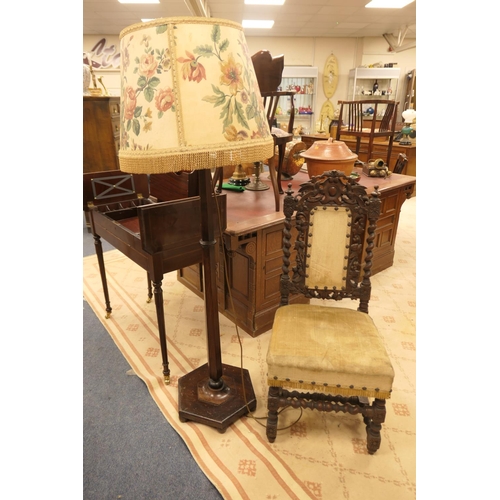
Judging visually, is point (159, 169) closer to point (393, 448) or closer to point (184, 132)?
point (184, 132)

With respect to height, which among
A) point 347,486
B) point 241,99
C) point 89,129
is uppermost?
point 89,129

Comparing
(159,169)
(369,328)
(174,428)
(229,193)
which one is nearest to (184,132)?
(159,169)

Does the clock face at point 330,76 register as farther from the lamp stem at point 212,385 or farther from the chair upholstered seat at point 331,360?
the chair upholstered seat at point 331,360

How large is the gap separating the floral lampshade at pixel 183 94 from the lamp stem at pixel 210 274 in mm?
285

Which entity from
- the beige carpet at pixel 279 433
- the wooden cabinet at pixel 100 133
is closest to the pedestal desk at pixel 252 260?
the beige carpet at pixel 279 433

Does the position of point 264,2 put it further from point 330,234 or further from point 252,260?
point 330,234

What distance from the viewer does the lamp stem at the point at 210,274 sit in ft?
4.24

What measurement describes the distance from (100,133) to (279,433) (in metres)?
3.61

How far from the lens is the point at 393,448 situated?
1480 millimetres

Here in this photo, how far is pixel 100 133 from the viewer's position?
12.4ft

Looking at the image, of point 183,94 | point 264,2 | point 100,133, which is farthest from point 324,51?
point 183,94

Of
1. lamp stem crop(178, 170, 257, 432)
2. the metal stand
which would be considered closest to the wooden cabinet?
the metal stand

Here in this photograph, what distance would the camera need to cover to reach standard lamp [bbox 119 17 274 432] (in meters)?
0.90

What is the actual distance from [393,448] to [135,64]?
1785 mm
